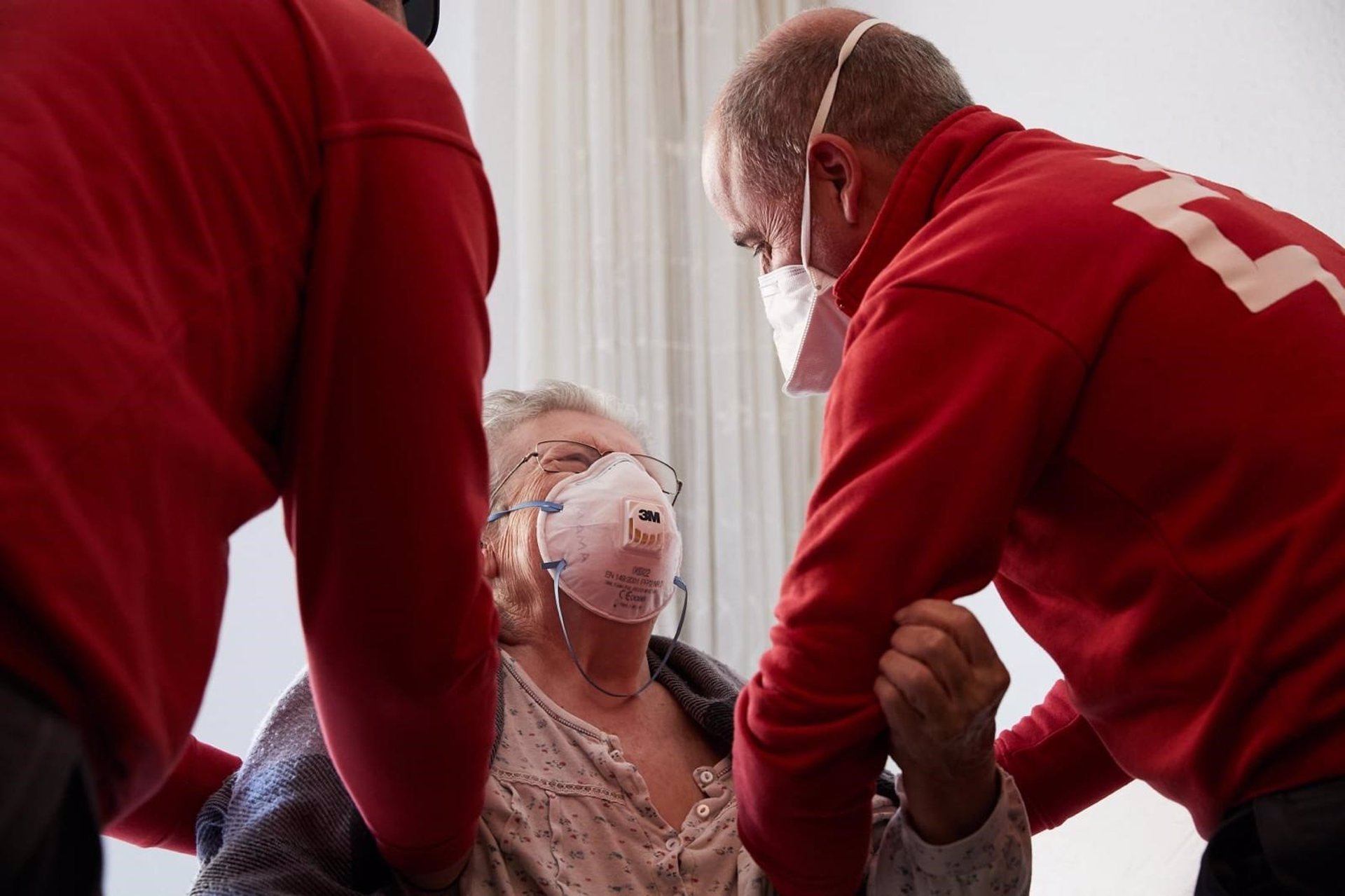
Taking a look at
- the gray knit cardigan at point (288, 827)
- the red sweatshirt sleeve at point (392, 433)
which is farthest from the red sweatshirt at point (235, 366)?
the gray knit cardigan at point (288, 827)

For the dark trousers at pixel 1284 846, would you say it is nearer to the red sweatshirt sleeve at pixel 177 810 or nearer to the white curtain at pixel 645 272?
the red sweatshirt sleeve at pixel 177 810

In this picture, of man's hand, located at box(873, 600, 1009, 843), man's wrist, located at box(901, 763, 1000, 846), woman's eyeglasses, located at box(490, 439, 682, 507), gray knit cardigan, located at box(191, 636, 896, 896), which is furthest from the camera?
woman's eyeglasses, located at box(490, 439, 682, 507)

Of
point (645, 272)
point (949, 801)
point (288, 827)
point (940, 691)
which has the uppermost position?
point (940, 691)

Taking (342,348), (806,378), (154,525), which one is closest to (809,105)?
(806,378)

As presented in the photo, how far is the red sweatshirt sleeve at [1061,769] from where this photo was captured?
5.29ft

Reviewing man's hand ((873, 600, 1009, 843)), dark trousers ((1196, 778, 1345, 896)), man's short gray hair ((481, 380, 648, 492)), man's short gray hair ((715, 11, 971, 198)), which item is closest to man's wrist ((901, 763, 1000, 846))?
man's hand ((873, 600, 1009, 843))

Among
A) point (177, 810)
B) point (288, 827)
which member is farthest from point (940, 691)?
point (177, 810)

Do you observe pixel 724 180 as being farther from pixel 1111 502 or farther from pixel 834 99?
pixel 1111 502

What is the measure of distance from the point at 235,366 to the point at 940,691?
58 cm

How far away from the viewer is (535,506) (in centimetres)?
193

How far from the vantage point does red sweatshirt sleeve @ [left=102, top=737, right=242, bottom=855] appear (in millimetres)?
1542

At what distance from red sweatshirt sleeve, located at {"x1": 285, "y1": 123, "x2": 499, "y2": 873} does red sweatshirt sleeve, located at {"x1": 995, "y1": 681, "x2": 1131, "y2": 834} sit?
773mm

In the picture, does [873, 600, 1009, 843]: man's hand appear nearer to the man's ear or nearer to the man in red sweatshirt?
the man in red sweatshirt

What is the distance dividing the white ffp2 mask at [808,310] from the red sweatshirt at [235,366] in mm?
558
